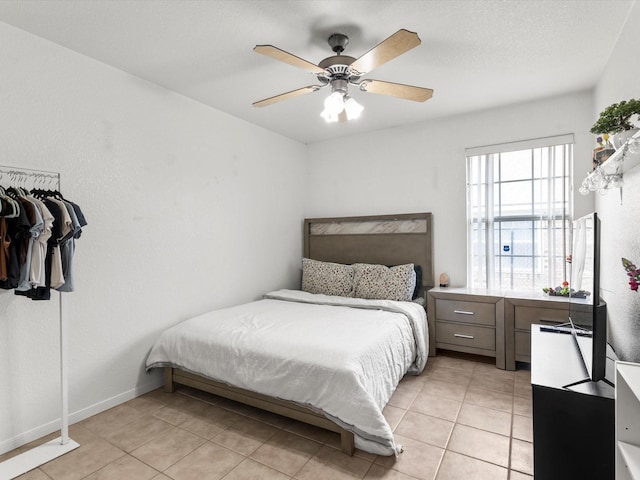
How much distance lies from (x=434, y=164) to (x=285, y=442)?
3.16 metres

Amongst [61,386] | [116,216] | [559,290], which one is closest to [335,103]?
[116,216]

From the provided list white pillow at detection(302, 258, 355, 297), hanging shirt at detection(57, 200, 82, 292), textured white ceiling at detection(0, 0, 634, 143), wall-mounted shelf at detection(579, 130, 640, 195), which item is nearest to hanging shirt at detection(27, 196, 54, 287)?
hanging shirt at detection(57, 200, 82, 292)

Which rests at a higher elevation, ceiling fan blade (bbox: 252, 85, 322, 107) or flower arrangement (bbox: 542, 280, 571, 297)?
ceiling fan blade (bbox: 252, 85, 322, 107)

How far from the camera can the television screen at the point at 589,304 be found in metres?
1.50

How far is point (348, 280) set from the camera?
3.87 meters

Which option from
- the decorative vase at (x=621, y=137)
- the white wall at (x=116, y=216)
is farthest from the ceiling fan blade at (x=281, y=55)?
the decorative vase at (x=621, y=137)

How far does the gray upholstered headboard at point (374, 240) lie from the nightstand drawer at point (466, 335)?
535mm

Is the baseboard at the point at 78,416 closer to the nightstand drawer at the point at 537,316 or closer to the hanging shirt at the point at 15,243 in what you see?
the hanging shirt at the point at 15,243

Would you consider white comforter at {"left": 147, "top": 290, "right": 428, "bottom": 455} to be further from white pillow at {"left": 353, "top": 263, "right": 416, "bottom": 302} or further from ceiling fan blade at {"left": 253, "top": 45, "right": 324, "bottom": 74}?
ceiling fan blade at {"left": 253, "top": 45, "right": 324, "bottom": 74}

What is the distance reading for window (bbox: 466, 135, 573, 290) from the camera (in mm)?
3291

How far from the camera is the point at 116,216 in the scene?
2.59 metres

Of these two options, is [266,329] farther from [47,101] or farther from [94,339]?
[47,101]

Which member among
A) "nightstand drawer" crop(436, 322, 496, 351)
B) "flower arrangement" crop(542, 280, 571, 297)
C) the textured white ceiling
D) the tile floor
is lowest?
the tile floor

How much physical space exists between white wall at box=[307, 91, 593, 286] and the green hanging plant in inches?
73.9
